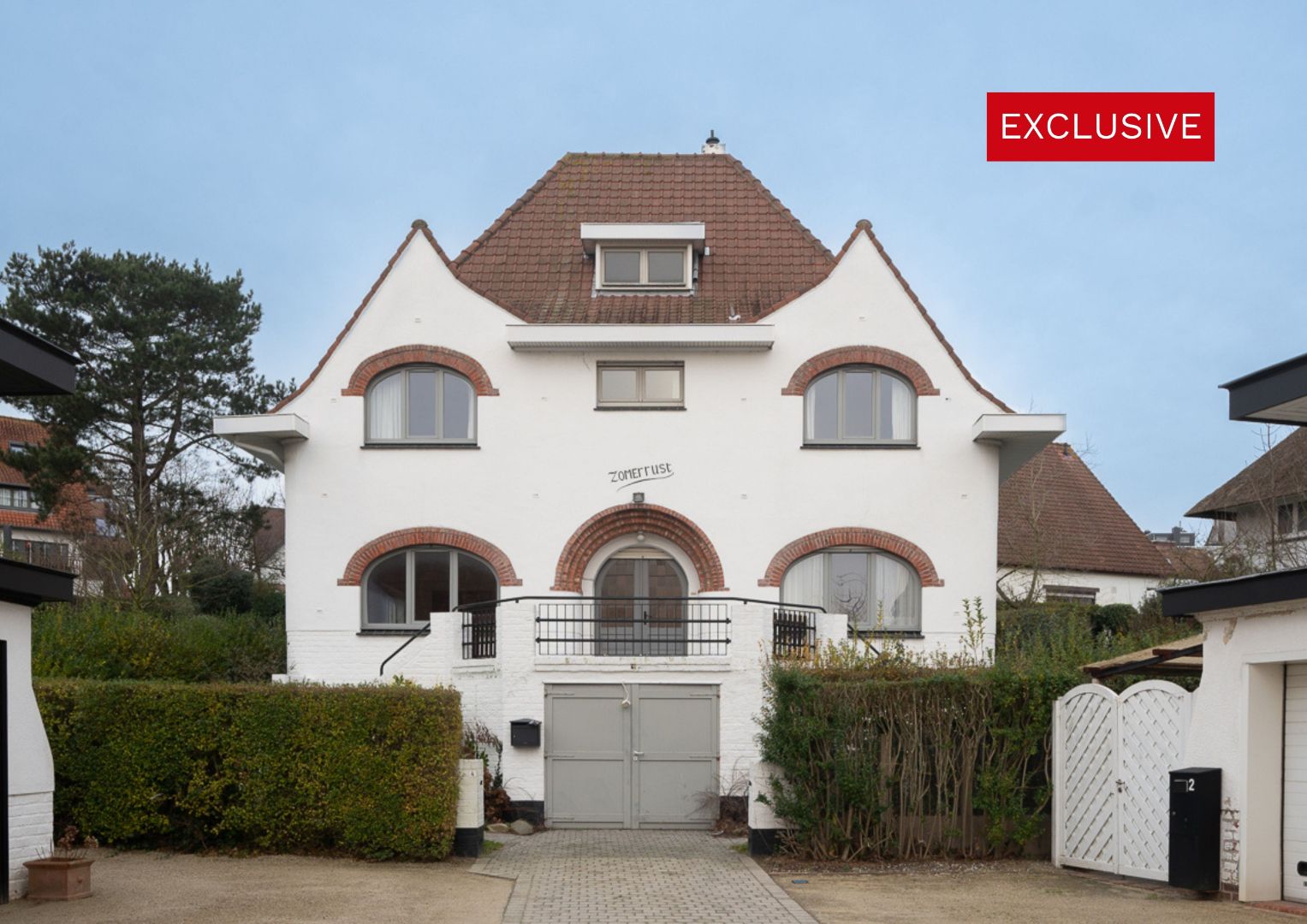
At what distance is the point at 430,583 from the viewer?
22.8 m

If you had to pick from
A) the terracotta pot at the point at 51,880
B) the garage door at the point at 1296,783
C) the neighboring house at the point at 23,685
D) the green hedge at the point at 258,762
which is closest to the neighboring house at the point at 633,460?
the green hedge at the point at 258,762

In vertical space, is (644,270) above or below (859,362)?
above

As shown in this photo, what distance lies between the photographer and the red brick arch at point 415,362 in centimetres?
2294

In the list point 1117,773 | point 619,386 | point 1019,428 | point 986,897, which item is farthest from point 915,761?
point 619,386

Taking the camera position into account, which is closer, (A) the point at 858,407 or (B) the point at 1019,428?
(B) the point at 1019,428

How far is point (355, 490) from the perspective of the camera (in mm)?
22797

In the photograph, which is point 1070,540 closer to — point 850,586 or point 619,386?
point 850,586

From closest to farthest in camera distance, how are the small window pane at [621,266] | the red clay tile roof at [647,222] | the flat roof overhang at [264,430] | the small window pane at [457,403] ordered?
the flat roof overhang at [264,430], the small window pane at [457,403], the red clay tile roof at [647,222], the small window pane at [621,266]

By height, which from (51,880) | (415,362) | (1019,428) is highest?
(415,362)

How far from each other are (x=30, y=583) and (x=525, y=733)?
791cm

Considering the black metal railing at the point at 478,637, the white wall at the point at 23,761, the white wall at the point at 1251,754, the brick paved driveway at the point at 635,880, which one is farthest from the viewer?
the black metal railing at the point at 478,637

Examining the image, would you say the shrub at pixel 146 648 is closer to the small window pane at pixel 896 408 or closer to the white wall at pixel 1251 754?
the small window pane at pixel 896 408

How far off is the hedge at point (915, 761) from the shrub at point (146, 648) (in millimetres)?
10002

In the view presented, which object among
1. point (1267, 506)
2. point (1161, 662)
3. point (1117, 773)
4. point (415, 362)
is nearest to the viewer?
point (1117, 773)
